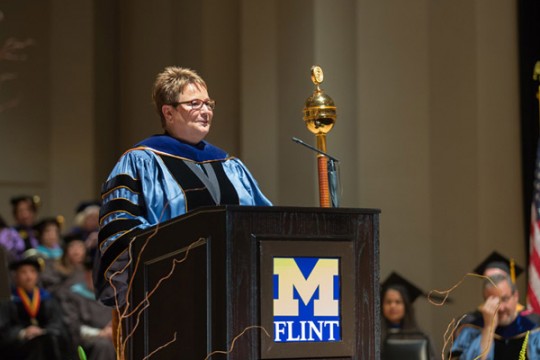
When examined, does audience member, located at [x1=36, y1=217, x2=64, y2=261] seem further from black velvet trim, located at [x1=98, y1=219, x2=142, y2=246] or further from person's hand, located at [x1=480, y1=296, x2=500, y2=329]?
black velvet trim, located at [x1=98, y1=219, x2=142, y2=246]

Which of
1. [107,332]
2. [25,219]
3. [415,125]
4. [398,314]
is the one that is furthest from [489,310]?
[25,219]

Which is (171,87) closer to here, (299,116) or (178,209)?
(178,209)

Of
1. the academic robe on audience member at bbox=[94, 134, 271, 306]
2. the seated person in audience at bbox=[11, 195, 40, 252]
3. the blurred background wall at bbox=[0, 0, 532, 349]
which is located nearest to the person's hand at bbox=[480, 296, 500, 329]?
the blurred background wall at bbox=[0, 0, 532, 349]

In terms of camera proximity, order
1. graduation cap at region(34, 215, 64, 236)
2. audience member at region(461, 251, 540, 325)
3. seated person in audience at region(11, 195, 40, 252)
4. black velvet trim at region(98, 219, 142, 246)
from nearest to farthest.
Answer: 1. black velvet trim at region(98, 219, 142, 246)
2. audience member at region(461, 251, 540, 325)
3. graduation cap at region(34, 215, 64, 236)
4. seated person in audience at region(11, 195, 40, 252)

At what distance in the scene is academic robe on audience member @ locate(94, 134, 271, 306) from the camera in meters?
4.30

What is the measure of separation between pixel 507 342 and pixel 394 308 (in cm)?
118

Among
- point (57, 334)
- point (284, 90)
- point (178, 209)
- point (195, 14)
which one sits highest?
point (195, 14)

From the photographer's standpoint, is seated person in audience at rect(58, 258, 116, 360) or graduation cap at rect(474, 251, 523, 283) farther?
seated person in audience at rect(58, 258, 116, 360)

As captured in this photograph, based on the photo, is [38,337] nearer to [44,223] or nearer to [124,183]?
[44,223]

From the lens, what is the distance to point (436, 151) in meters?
10.3

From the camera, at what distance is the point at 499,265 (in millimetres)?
8258

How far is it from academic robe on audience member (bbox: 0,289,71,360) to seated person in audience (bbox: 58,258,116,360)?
0.25ft

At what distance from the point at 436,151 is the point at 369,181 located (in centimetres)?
65

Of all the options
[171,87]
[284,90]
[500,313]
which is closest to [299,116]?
[284,90]
